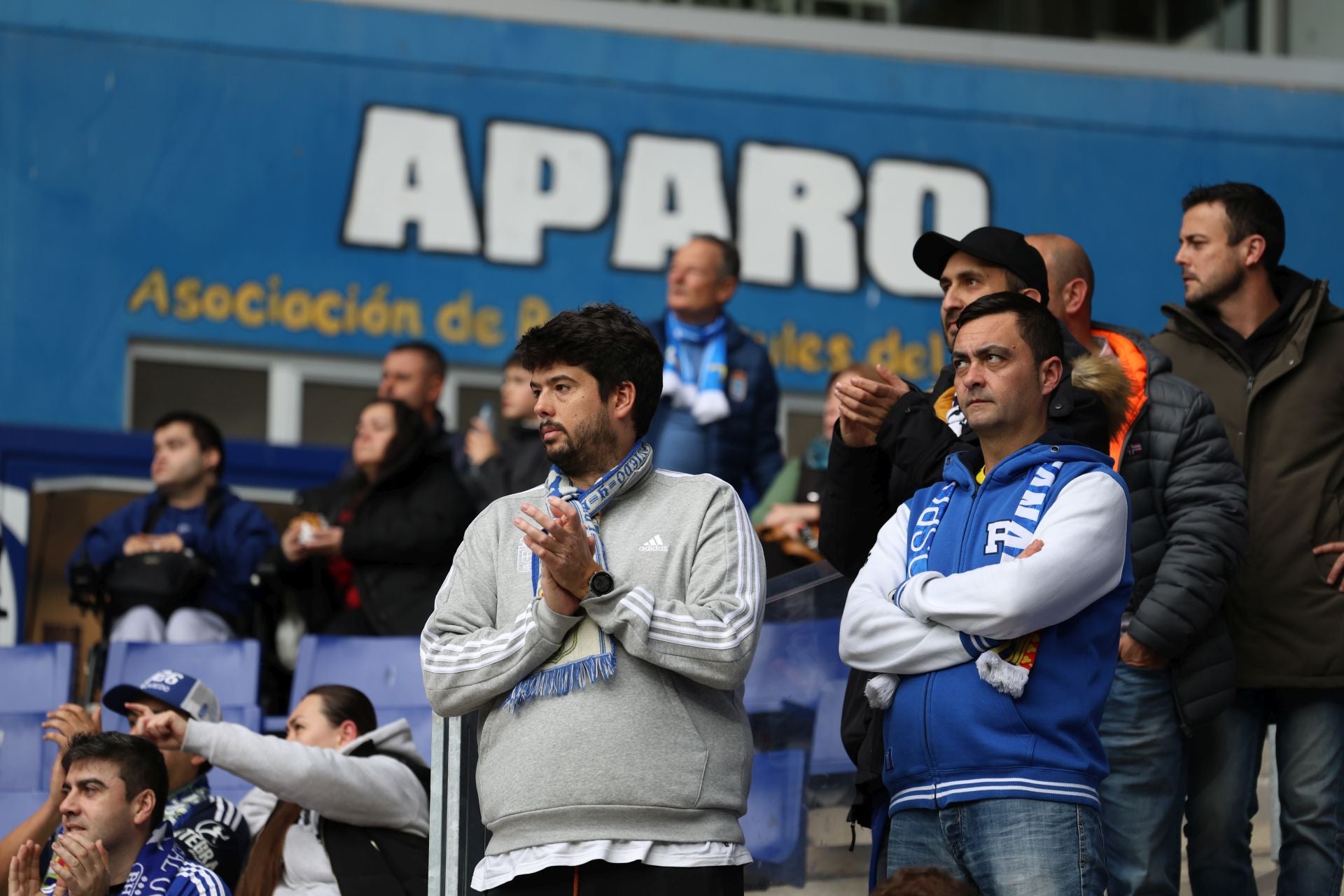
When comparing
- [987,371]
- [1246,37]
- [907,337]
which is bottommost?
[987,371]

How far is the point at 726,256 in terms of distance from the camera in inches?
309

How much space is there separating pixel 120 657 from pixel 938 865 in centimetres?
451

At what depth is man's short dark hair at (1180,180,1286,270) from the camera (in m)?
5.21

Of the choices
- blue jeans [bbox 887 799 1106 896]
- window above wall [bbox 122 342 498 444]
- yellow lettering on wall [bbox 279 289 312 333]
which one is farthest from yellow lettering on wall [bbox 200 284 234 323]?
blue jeans [bbox 887 799 1106 896]

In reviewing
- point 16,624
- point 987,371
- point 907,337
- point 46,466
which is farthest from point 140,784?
point 907,337

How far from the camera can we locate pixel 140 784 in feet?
16.6

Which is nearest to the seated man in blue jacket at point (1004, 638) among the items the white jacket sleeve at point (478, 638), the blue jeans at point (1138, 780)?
the white jacket sleeve at point (478, 638)

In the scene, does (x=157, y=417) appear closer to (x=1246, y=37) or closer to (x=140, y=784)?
(x=140, y=784)

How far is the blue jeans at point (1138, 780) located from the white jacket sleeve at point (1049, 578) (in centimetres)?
91

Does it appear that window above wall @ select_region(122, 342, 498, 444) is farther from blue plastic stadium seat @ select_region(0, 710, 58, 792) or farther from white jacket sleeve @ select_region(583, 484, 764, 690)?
white jacket sleeve @ select_region(583, 484, 764, 690)

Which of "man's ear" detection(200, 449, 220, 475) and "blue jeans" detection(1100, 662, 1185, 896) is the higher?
"man's ear" detection(200, 449, 220, 475)

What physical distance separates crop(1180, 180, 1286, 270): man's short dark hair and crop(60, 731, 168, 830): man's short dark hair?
3367 mm

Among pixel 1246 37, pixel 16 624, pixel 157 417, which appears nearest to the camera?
pixel 16 624

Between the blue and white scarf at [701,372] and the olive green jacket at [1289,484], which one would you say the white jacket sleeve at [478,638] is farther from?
the blue and white scarf at [701,372]
